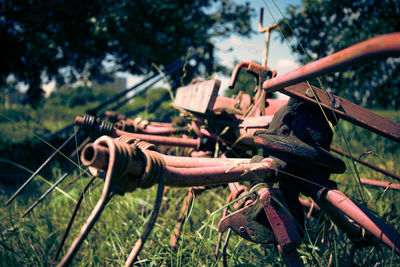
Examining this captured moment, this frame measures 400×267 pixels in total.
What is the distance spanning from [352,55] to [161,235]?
1.77 metres

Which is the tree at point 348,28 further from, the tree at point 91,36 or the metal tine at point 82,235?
the metal tine at point 82,235

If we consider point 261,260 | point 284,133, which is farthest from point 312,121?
point 261,260

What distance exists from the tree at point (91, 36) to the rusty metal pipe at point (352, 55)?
3.08m

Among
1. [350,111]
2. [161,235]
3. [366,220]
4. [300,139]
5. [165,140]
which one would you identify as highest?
[350,111]

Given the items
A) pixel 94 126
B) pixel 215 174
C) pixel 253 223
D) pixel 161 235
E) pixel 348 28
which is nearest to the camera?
pixel 215 174

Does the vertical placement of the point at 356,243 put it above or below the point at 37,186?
above

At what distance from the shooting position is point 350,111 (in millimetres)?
957

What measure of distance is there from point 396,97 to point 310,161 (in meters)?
4.32

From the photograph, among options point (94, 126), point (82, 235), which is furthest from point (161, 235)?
point (82, 235)

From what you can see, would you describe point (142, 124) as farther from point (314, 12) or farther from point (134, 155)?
point (314, 12)

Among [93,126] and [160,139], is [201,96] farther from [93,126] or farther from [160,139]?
[93,126]

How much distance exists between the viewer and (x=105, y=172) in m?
0.72

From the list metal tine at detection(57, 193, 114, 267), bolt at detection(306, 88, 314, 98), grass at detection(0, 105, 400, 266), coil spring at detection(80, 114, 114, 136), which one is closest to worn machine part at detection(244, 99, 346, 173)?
bolt at detection(306, 88, 314, 98)

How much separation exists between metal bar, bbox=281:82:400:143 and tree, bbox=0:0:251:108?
289 cm
